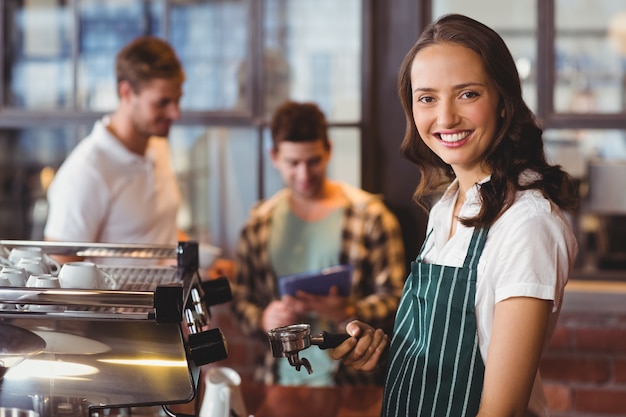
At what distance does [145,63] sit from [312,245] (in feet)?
2.46

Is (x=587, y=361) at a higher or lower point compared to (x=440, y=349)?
lower

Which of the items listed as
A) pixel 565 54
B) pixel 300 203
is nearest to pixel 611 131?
pixel 565 54

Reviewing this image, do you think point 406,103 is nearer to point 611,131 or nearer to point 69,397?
point 69,397

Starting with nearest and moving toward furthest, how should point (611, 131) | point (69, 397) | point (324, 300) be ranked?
point (69, 397)
point (324, 300)
point (611, 131)

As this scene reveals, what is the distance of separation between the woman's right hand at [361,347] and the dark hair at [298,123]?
1.19 meters

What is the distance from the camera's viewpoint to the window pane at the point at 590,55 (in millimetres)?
2756

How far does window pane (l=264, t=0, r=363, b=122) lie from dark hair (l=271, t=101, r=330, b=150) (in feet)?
0.81

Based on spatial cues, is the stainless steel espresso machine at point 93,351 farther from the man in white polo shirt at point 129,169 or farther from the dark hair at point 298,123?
the dark hair at point 298,123

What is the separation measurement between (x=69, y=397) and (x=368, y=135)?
180 centimetres

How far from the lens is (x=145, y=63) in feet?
8.54

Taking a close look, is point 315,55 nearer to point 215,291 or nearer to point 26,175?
point 26,175

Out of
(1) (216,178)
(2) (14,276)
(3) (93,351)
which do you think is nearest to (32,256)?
(2) (14,276)

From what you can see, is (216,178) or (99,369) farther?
(216,178)

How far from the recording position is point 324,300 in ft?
7.88
